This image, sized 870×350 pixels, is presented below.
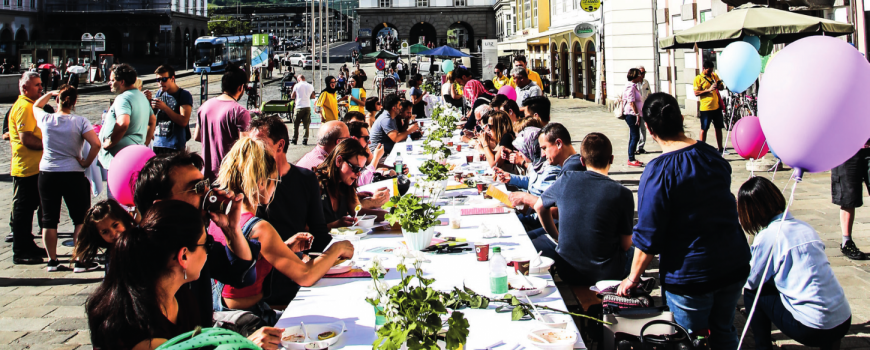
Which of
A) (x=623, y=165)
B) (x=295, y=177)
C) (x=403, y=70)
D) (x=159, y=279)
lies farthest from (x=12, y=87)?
(x=159, y=279)

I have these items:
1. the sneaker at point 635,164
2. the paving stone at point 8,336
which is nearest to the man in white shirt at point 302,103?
the sneaker at point 635,164

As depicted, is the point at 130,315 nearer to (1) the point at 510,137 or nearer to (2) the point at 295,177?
(2) the point at 295,177

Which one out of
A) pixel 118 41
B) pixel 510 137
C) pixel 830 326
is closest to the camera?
pixel 830 326

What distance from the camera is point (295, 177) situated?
394cm

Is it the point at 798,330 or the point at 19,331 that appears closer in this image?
the point at 798,330

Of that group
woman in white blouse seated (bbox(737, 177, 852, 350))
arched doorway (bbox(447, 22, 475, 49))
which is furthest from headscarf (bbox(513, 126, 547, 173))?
arched doorway (bbox(447, 22, 475, 49))

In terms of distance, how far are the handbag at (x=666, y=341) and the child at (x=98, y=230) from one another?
86.3 inches

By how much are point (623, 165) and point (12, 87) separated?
23678mm

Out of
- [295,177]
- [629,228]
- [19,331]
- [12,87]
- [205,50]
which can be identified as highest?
[205,50]

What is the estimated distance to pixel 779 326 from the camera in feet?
10.9

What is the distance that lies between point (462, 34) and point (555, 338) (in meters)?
75.3

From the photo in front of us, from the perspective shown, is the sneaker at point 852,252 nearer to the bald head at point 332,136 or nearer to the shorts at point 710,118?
the bald head at point 332,136

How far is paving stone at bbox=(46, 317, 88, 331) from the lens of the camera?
175 inches

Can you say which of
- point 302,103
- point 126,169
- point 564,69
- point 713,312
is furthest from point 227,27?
point 713,312
